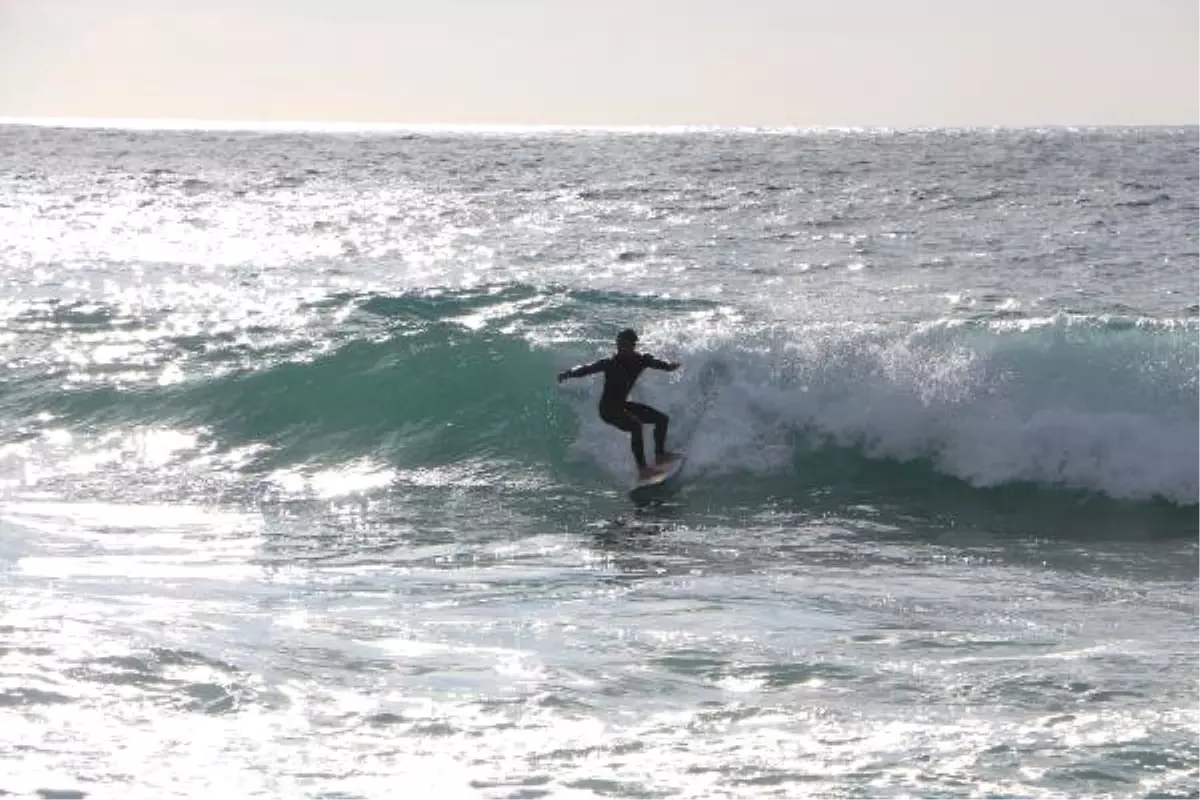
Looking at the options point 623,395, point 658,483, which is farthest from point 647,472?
point 623,395

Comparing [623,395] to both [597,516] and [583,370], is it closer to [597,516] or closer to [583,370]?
[583,370]

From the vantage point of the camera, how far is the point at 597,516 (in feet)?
45.2

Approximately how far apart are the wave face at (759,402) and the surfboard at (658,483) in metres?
0.30

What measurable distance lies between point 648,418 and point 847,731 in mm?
8231

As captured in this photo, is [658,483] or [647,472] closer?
[658,483]

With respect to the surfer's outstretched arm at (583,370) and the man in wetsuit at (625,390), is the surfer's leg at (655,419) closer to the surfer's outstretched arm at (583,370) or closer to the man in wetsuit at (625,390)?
the man in wetsuit at (625,390)

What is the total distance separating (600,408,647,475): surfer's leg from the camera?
14.8m

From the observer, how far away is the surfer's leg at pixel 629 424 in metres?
14.8

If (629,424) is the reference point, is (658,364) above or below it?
above

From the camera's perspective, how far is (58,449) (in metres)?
16.5

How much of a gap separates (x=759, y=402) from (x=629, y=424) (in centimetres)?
242

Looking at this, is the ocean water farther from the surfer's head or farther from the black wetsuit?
the surfer's head

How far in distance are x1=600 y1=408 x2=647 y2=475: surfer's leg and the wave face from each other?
2.15 feet

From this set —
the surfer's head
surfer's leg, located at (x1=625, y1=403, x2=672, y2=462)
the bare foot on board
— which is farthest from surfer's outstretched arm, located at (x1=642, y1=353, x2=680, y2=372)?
the bare foot on board
